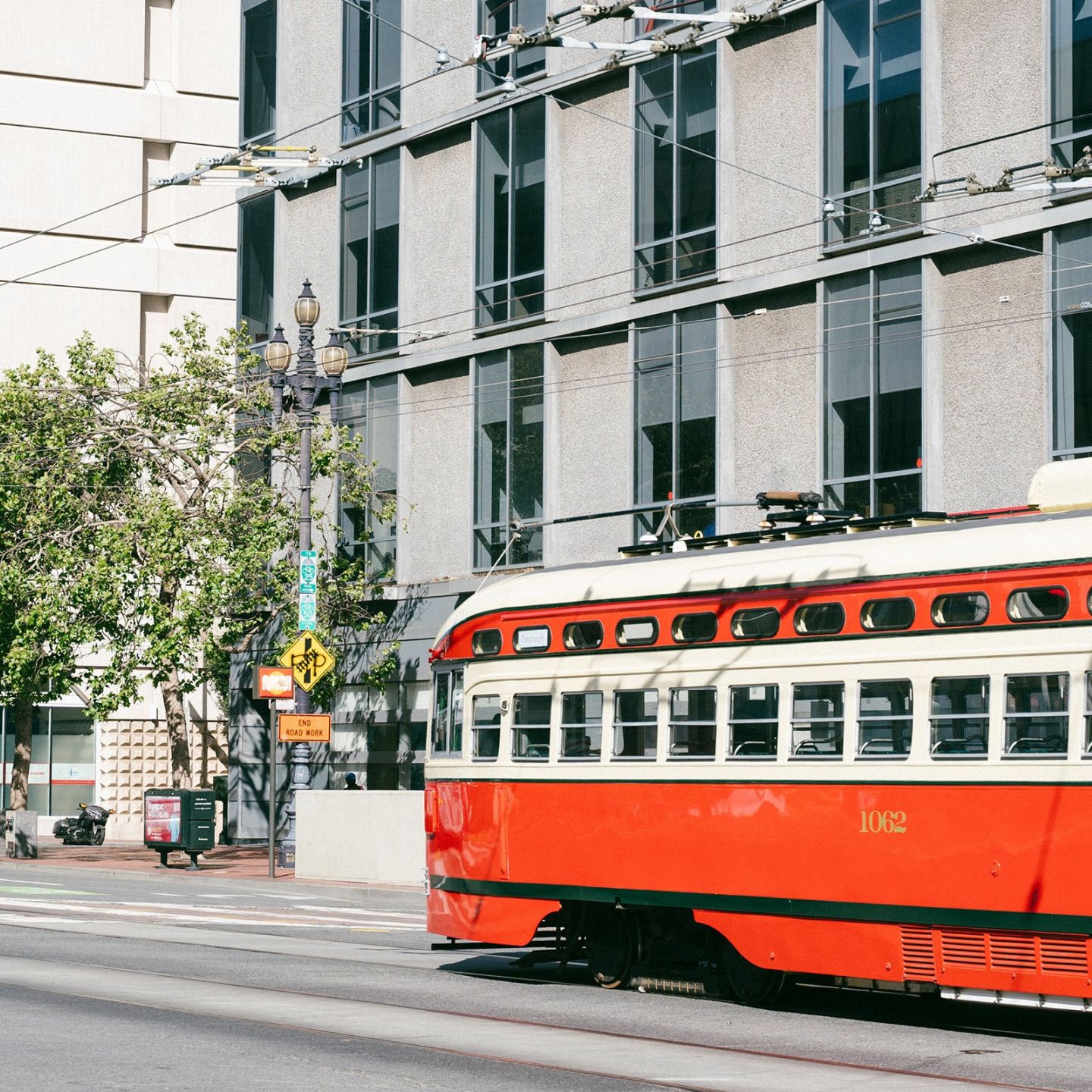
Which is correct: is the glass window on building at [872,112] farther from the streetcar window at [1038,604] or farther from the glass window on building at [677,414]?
the streetcar window at [1038,604]

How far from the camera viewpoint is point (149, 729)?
57.0 meters

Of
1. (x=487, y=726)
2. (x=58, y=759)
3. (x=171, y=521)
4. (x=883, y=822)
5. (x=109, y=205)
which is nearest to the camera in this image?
(x=883, y=822)

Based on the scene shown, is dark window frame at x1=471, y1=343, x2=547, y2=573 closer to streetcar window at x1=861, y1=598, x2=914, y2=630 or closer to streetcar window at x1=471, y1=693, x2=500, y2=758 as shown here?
streetcar window at x1=471, y1=693, x2=500, y2=758

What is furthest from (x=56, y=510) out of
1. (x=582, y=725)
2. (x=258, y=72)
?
(x=582, y=725)

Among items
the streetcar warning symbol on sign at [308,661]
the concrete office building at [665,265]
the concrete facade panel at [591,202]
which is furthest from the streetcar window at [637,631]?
the concrete facade panel at [591,202]

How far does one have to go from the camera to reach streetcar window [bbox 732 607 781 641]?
1408 centimetres

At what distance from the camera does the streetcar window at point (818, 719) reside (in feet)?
44.4

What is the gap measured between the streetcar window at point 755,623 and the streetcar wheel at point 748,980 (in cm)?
235

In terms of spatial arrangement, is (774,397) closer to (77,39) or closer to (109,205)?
(109,205)

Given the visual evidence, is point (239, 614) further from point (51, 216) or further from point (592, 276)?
point (51, 216)

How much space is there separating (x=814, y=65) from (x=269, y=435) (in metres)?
13.0

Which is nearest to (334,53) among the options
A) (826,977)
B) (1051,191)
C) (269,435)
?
(269,435)

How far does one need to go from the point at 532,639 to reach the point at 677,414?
14049 mm

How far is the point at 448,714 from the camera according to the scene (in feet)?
55.3
